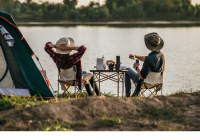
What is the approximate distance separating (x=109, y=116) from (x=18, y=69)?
1973mm

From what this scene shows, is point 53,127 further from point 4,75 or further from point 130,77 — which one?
point 130,77

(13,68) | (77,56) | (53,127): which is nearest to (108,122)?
(53,127)

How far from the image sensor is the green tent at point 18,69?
15.8 ft

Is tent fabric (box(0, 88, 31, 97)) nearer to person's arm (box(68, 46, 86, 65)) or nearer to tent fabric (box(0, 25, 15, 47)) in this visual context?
tent fabric (box(0, 25, 15, 47))

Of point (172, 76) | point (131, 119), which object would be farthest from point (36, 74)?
point (172, 76)

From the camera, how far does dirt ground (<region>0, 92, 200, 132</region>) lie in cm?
320

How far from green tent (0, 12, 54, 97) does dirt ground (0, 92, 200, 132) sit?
48.6 inches

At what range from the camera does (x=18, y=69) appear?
487 cm

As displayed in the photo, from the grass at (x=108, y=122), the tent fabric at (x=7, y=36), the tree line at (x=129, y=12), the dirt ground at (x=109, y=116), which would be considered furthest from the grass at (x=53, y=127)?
the tree line at (x=129, y=12)

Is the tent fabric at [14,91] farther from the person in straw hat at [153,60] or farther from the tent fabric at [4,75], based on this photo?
the person in straw hat at [153,60]

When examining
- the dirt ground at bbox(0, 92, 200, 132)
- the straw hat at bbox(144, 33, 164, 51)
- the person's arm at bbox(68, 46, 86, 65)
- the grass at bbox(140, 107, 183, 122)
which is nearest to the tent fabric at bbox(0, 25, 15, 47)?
the person's arm at bbox(68, 46, 86, 65)
